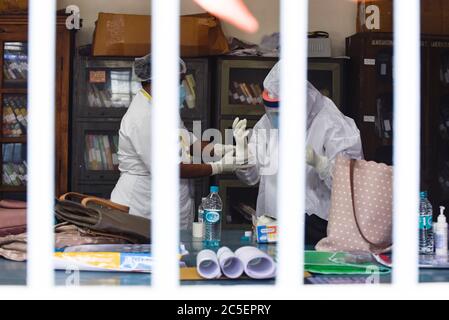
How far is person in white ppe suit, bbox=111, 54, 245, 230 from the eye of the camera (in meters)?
4.10

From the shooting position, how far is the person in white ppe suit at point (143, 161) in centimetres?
410

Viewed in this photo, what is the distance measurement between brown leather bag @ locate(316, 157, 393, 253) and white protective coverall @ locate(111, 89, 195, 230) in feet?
4.79

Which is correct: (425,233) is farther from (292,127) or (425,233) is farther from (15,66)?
(15,66)

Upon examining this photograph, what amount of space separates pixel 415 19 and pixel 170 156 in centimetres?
80

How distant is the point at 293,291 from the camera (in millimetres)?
2117

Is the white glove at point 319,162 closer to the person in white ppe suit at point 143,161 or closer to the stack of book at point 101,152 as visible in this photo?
the person in white ppe suit at point 143,161

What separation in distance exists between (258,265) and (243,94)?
314cm

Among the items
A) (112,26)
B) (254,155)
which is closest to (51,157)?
(254,155)

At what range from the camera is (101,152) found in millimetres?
5508

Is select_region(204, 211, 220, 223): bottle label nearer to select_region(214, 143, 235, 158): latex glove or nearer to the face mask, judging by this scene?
the face mask

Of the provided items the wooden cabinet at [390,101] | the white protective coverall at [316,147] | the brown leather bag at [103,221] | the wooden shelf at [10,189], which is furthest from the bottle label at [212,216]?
the wooden shelf at [10,189]

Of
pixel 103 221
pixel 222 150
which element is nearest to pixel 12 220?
pixel 103 221
